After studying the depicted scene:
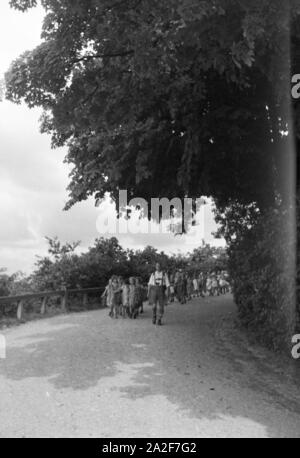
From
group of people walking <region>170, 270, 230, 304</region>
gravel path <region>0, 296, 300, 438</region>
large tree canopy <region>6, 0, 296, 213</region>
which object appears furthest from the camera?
group of people walking <region>170, 270, 230, 304</region>

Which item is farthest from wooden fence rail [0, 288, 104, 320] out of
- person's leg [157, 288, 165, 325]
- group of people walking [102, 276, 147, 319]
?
person's leg [157, 288, 165, 325]

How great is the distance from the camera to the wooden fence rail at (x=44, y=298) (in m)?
15.1

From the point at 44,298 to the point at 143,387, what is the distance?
11.5 metres

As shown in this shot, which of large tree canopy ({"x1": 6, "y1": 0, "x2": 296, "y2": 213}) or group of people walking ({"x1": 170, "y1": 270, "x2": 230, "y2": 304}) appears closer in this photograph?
large tree canopy ({"x1": 6, "y1": 0, "x2": 296, "y2": 213})

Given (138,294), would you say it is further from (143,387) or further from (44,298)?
(143,387)

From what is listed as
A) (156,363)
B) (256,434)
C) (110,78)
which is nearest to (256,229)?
(156,363)

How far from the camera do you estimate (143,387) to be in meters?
6.96

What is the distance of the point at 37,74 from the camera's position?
30.0 feet

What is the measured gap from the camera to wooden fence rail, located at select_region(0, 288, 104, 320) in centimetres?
1511

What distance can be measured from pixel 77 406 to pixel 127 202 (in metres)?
10.2

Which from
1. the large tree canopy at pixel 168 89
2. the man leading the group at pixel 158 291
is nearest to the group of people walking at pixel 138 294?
the man leading the group at pixel 158 291

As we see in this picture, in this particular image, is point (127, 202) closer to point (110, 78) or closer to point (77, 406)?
point (110, 78)

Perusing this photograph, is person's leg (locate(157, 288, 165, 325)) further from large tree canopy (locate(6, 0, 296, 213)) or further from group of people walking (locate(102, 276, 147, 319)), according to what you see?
A: large tree canopy (locate(6, 0, 296, 213))

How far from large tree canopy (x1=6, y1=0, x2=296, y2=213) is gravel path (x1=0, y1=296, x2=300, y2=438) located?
4.33 meters
